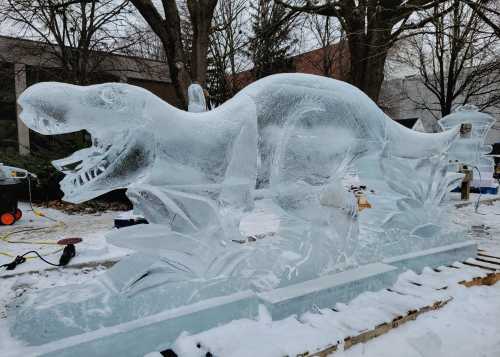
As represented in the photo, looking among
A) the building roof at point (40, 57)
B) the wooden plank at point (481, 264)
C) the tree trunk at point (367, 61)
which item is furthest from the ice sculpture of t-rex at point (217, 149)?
the building roof at point (40, 57)

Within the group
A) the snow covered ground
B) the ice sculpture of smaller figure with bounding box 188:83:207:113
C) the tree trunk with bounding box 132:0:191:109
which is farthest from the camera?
the tree trunk with bounding box 132:0:191:109

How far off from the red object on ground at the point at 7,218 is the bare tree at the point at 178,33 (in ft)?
12.3

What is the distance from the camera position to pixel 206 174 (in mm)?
2230

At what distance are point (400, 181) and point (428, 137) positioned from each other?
478mm

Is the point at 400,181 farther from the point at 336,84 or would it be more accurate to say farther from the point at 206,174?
the point at 206,174

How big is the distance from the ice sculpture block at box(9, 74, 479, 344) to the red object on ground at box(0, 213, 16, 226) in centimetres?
390

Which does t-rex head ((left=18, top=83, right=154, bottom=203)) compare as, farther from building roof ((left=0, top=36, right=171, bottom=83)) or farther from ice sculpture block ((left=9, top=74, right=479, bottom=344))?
building roof ((left=0, top=36, right=171, bottom=83))

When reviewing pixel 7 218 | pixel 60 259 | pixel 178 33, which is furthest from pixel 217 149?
pixel 178 33

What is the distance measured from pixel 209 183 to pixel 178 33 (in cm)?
633

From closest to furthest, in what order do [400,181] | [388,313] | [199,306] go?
[199,306], [388,313], [400,181]

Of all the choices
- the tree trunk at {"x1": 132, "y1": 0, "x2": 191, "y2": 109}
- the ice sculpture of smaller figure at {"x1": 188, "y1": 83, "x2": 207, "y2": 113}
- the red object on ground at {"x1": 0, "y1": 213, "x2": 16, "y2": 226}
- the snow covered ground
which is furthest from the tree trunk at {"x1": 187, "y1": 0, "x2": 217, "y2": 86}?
the ice sculpture of smaller figure at {"x1": 188, "y1": 83, "x2": 207, "y2": 113}

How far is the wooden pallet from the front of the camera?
6.84ft

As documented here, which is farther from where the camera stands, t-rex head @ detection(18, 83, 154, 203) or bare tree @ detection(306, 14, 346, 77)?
bare tree @ detection(306, 14, 346, 77)

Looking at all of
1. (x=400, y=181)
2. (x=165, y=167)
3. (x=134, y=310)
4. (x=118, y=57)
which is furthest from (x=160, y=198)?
(x=118, y=57)
